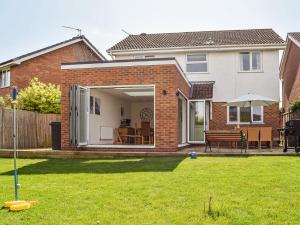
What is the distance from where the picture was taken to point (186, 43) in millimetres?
22906

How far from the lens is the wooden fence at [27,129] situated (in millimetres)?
16625

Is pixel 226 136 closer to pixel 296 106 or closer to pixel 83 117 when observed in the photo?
pixel 296 106

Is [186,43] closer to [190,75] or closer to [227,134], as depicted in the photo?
[190,75]

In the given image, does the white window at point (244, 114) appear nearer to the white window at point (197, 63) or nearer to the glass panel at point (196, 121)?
the glass panel at point (196, 121)

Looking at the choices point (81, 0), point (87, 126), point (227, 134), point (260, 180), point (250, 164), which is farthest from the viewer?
point (87, 126)

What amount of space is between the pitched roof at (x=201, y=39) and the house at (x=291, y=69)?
1.04 meters

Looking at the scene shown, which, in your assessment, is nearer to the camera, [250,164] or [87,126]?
[250,164]

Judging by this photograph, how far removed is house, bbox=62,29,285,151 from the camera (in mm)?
14055

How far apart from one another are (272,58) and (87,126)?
11677 mm

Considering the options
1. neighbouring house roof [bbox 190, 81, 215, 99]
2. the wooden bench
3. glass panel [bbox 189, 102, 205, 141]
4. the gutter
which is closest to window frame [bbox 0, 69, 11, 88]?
the gutter

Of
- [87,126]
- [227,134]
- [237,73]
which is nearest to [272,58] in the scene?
[237,73]

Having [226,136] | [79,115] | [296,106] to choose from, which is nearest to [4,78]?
[79,115]

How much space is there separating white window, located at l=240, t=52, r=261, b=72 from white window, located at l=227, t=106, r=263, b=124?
2.25 metres

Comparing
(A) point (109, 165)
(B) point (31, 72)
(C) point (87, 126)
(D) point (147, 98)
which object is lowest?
(A) point (109, 165)
